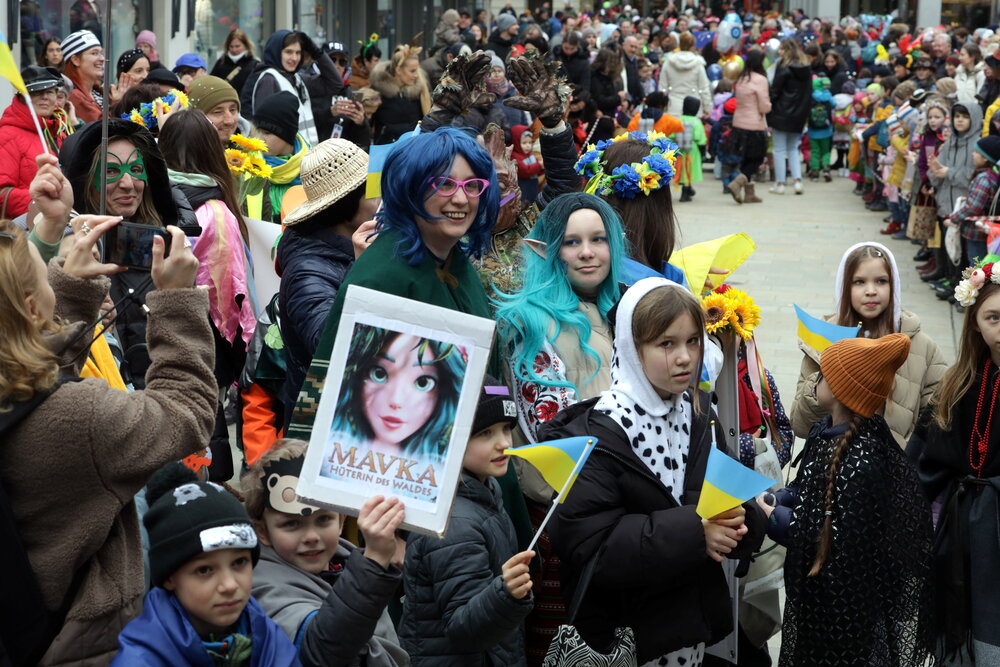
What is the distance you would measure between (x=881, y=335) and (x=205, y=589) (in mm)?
3383

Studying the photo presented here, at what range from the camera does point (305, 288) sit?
4230 mm

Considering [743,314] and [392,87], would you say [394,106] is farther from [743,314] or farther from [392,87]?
[743,314]

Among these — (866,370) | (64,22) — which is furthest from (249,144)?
(64,22)

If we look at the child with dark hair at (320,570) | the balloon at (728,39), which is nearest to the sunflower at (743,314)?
the child with dark hair at (320,570)

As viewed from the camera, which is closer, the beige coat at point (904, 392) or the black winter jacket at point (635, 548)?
the black winter jacket at point (635, 548)

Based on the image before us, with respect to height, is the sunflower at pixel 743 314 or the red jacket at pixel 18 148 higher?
the red jacket at pixel 18 148

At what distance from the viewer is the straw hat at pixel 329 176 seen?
4445 mm

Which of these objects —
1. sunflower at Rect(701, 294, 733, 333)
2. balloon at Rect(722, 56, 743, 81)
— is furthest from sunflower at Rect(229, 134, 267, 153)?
balloon at Rect(722, 56, 743, 81)

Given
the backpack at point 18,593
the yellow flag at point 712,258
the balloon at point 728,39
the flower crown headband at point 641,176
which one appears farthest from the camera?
the balloon at point 728,39

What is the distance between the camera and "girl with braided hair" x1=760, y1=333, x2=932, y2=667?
3742 millimetres

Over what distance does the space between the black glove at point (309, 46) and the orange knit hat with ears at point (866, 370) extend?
892 cm

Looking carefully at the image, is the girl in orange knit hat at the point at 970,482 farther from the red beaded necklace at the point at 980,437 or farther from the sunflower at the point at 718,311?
the sunflower at the point at 718,311

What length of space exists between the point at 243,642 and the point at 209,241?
291cm

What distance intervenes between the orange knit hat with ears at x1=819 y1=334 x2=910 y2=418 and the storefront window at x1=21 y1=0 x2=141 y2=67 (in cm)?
799
